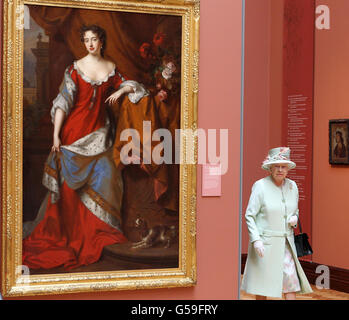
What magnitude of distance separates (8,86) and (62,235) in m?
1.43

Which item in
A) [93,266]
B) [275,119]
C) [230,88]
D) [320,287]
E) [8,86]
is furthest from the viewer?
[275,119]

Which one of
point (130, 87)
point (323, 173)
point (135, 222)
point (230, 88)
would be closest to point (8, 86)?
point (130, 87)

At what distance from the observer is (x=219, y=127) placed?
584 centimetres

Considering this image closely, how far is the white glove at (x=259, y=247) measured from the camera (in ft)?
22.4

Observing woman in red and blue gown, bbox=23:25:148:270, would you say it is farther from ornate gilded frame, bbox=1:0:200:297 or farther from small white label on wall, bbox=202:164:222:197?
small white label on wall, bbox=202:164:222:197

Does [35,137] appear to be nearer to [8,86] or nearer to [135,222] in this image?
[8,86]

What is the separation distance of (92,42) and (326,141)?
20.2 feet

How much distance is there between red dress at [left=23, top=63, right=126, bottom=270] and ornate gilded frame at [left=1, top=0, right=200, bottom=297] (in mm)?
141

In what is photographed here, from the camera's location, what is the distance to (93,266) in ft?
18.0

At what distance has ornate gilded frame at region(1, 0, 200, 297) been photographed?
16.9 ft

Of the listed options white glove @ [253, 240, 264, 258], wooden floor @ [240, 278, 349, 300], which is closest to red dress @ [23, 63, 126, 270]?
white glove @ [253, 240, 264, 258]
